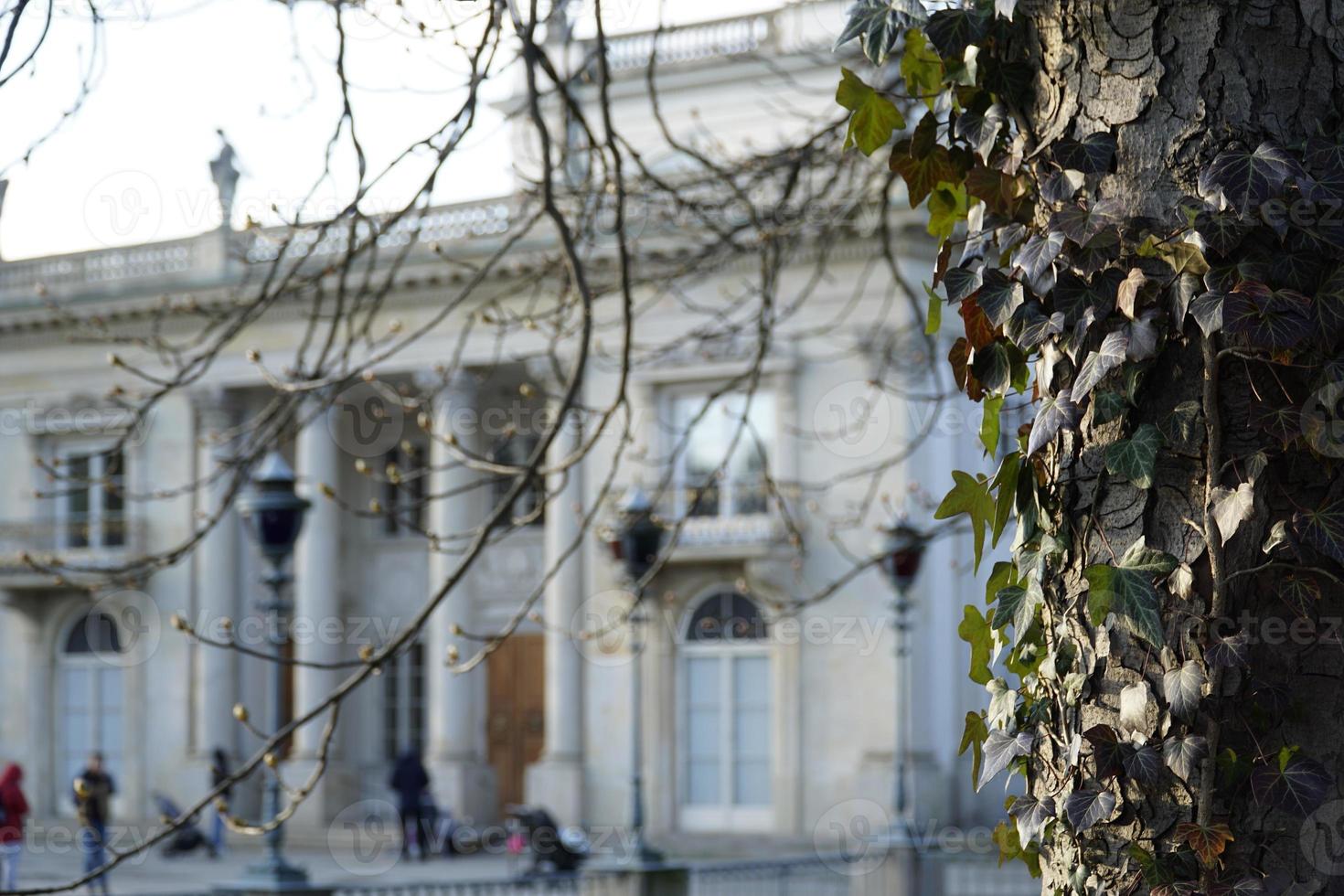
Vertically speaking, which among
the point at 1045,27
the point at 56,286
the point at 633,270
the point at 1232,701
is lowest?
the point at 1232,701

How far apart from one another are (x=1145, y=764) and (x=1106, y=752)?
0.06 m

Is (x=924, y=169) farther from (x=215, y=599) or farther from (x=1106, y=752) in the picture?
(x=215, y=599)

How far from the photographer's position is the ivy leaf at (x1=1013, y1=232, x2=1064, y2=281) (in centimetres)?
295

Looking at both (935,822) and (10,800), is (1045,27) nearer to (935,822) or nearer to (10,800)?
(10,800)

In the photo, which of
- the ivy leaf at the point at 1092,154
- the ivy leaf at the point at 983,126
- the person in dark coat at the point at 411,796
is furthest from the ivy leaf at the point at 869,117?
the person in dark coat at the point at 411,796

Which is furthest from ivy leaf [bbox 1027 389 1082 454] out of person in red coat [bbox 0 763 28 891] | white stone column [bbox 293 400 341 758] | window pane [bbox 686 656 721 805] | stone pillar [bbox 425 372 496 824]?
white stone column [bbox 293 400 341 758]

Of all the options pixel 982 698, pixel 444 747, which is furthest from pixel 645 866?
pixel 444 747

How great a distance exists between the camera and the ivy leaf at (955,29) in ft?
10.5

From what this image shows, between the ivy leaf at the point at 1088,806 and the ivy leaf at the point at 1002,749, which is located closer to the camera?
the ivy leaf at the point at 1088,806

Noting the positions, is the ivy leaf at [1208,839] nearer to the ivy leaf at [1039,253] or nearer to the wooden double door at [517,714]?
the ivy leaf at [1039,253]

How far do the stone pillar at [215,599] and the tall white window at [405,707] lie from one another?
2644 mm

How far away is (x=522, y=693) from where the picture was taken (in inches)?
1288

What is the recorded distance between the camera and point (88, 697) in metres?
34.6

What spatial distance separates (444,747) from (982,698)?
890 centimetres
